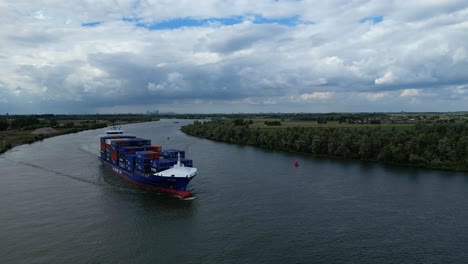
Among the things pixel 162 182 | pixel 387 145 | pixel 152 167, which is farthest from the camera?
pixel 387 145

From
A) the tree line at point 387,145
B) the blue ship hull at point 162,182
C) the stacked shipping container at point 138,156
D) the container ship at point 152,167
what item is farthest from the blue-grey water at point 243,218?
the tree line at point 387,145

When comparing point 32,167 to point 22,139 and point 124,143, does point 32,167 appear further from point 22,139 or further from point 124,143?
point 22,139

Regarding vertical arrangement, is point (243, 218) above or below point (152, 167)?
below

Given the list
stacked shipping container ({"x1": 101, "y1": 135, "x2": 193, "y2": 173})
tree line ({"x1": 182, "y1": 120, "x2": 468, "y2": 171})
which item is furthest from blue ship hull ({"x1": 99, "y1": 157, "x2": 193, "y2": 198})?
tree line ({"x1": 182, "y1": 120, "x2": 468, "y2": 171})

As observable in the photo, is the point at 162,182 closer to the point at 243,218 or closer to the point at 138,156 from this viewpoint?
the point at 138,156

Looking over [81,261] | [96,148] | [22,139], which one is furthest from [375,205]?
[22,139]

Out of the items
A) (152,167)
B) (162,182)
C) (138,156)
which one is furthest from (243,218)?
(138,156)
